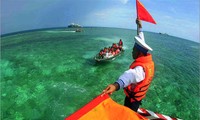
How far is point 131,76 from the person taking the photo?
4086 mm

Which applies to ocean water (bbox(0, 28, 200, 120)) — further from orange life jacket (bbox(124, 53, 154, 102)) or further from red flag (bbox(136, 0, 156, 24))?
red flag (bbox(136, 0, 156, 24))

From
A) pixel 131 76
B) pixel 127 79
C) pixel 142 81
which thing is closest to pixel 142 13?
pixel 142 81

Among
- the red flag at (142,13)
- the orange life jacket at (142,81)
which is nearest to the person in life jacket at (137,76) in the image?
the orange life jacket at (142,81)

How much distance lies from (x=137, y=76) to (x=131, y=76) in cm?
17

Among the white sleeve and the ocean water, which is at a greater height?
the white sleeve

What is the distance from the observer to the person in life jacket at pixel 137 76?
3996 millimetres

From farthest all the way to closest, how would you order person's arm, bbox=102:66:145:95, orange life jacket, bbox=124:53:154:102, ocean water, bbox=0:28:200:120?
ocean water, bbox=0:28:200:120, orange life jacket, bbox=124:53:154:102, person's arm, bbox=102:66:145:95

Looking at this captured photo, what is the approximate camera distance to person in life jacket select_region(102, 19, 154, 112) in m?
4.00

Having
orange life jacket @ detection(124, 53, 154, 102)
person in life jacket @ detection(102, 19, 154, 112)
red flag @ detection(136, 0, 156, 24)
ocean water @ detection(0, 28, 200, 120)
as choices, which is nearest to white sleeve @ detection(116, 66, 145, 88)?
person in life jacket @ detection(102, 19, 154, 112)

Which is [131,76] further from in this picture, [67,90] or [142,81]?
[67,90]

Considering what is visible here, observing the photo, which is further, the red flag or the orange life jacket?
the red flag

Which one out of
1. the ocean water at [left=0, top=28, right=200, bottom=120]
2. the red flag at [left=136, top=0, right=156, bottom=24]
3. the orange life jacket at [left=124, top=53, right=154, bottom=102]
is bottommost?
the ocean water at [left=0, top=28, right=200, bottom=120]

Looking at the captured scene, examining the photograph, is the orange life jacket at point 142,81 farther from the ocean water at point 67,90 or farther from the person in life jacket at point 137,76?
the ocean water at point 67,90

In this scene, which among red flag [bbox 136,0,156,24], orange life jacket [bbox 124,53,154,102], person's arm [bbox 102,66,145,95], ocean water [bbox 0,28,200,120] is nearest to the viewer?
person's arm [bbox 102,66,145,95]
